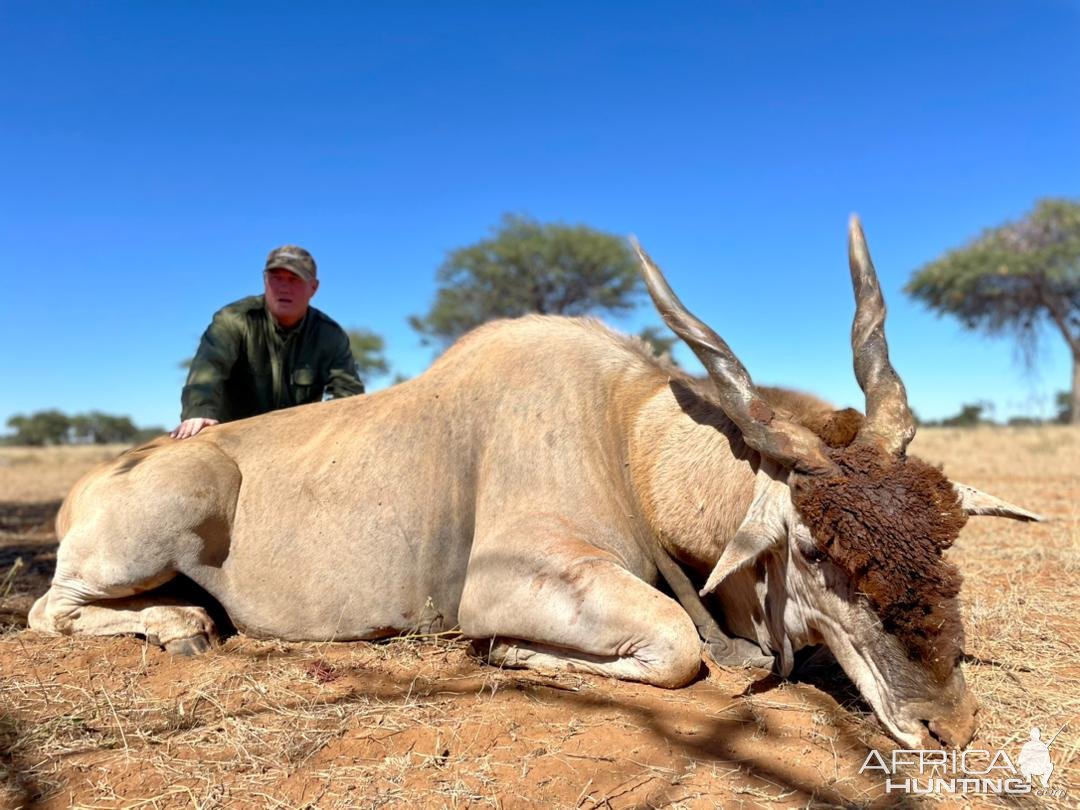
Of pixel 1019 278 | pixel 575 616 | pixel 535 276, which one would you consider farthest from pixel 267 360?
pixel 1019 278

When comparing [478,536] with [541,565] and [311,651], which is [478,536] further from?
[311,651]

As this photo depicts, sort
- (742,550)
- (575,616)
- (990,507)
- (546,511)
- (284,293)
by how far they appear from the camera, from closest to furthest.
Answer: (742,550) < (990,507) < (575,616) < (546,511) < (284,293)

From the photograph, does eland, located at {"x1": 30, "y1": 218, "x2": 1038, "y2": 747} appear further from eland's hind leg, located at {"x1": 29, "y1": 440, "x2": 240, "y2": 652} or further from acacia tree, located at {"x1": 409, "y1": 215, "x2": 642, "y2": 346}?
acacia tree, located at {"x1": 409, "y1": 215, "x2": 642, "y2": 346}

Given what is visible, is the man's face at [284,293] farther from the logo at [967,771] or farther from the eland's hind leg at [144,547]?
the logo at [967,771]

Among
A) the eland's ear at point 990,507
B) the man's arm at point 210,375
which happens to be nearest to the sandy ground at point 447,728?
the eland's ear at point 990,507

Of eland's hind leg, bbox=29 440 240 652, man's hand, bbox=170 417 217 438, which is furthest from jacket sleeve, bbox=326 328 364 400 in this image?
eland's hind leg, bbox=29 440 240 652

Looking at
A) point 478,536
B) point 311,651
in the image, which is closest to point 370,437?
point 478,536

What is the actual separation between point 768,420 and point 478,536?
1474mm

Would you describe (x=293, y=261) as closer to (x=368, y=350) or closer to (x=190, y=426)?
(x=190, y=426)

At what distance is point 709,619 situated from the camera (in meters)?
3.63

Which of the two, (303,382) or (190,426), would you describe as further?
(303,382)

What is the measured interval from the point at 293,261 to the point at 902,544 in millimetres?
4850

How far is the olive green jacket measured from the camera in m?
5.68

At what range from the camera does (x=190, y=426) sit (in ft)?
15.5
